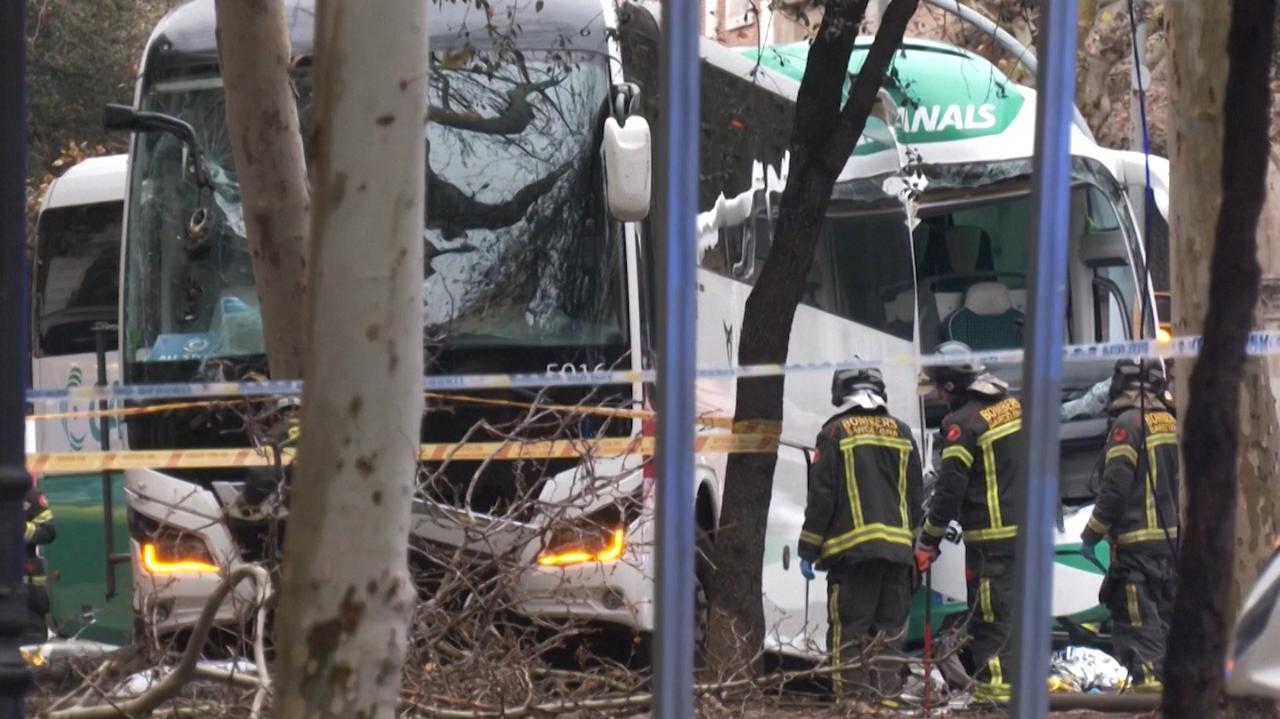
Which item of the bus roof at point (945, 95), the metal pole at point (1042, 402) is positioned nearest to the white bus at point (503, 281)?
the bus roof at point (945, 95)

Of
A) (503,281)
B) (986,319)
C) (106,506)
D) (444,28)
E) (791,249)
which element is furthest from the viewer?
(986,319)

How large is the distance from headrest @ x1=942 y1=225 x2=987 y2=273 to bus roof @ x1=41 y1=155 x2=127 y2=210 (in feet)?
22.4

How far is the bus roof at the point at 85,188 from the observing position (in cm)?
1515

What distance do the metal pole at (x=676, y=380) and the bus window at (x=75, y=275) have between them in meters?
12.1

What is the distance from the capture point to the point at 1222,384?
11.7ft

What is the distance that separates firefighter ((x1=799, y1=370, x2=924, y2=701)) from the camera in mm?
9461

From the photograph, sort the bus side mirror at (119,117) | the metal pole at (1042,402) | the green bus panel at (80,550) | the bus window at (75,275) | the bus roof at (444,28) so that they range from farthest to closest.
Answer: the bus window at (75,275) → the green bus panel at (80,550) → the bus roof at (444,28) → the bus side mirror at (119,117) → the metal pole at (1042,402)

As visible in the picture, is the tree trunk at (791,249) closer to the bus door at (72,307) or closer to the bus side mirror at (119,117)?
the bus side mirror at (119,117)

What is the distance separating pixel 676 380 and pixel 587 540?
3525 millimetres

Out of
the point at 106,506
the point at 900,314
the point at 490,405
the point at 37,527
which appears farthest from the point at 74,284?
the point at 490,405

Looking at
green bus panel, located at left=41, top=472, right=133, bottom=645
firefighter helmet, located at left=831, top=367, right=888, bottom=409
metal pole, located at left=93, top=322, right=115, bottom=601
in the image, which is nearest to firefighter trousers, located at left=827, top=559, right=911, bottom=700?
firefighter helmet, located at left=831, top=367, right=888, bottom=409

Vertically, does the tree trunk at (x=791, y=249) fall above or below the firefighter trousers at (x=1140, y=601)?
above

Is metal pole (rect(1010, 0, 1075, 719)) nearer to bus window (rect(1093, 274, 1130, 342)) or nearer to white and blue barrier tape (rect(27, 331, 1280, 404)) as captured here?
white and blue barrier tape (rect(27, 331, 1280, 404))

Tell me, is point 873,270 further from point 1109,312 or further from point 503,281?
point 503,281
